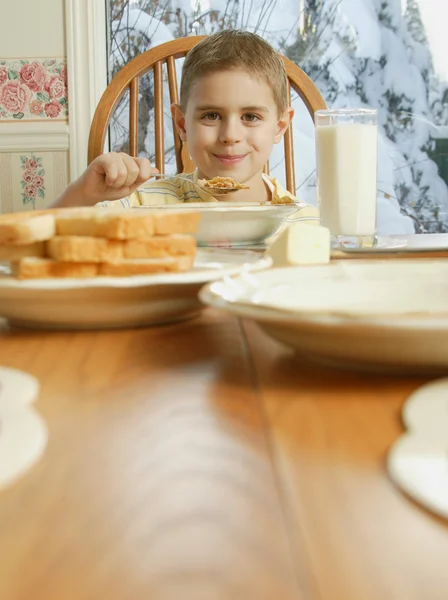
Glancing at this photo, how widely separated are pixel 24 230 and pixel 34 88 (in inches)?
87.4

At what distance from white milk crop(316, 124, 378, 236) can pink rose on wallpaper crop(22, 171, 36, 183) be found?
1.83 meters

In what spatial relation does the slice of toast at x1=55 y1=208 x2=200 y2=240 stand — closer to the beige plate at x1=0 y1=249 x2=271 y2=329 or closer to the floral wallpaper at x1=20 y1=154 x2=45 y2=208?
the beige plate at x1=0 y1=249 x2=271 y2=329

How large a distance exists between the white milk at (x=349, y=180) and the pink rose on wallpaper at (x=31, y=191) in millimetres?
1820

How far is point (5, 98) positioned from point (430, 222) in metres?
1.55

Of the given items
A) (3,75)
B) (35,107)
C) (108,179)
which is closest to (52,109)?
(35,107)

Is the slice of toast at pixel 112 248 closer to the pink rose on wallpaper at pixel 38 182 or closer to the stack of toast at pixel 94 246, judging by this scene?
the stack of toast at pixel 94 246

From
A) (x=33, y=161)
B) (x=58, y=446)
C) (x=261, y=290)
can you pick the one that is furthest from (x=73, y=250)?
(x=33, y=161)

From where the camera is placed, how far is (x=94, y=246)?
18.3 inches

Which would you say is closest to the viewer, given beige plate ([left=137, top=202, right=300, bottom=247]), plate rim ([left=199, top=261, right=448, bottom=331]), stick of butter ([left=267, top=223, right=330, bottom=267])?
plate rim ([left=199, top=261, right=448, bottom=331])

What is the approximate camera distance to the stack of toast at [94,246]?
462mm

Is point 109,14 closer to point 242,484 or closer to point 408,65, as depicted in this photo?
point 408,65

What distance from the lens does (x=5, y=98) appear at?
2.52 meters

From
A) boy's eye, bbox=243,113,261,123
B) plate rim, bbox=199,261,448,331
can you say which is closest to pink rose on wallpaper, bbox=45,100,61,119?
boy's eye, bbox=243,113,261,123

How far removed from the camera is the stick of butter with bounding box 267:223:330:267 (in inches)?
21.2
